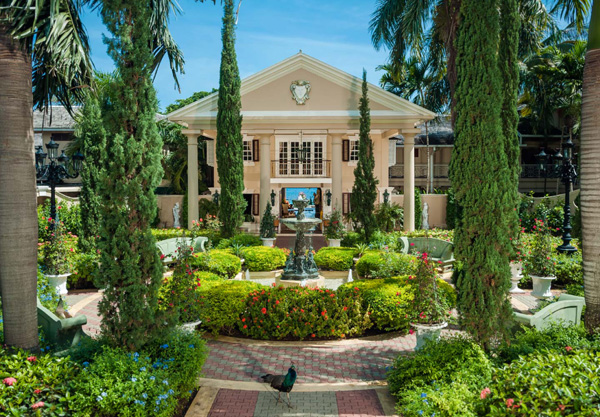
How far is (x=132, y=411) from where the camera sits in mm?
4812

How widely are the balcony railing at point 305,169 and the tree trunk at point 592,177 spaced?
18784 mm

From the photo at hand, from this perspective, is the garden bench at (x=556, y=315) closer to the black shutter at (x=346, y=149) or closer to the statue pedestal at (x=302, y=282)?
the statue pedestal at (x=302, y=282)

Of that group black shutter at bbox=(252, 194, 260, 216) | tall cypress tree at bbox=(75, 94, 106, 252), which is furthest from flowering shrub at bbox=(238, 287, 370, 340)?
black shutter at bbox=(252, 194, 260, 216)

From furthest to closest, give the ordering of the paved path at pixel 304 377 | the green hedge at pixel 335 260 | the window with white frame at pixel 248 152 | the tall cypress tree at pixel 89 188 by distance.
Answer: the window with white frame at pixel 248 152
the tall cypress tree at pixel 89 188
the green hedge at pixel 335 260
the paved path at pixel 304 377

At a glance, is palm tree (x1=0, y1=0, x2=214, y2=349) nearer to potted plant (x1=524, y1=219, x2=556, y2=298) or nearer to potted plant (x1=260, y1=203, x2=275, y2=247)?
potted plant (x1=524, y1=219, x2=556, y2=298)

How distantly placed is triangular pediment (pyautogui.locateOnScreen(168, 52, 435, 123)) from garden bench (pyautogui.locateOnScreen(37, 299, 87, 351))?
48.9 ft

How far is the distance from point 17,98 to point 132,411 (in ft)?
12.1

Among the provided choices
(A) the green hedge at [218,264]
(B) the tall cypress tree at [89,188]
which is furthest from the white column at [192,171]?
(A) the green hedge at [218,264]

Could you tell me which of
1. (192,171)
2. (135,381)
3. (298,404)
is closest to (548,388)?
(298,404)

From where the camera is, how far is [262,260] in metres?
14.8

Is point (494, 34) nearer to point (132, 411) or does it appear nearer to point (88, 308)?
point (132, 411)

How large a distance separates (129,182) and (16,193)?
4.03 ft

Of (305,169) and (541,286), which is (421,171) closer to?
(305,169)

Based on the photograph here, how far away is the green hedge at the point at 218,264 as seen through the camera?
12.8 m
